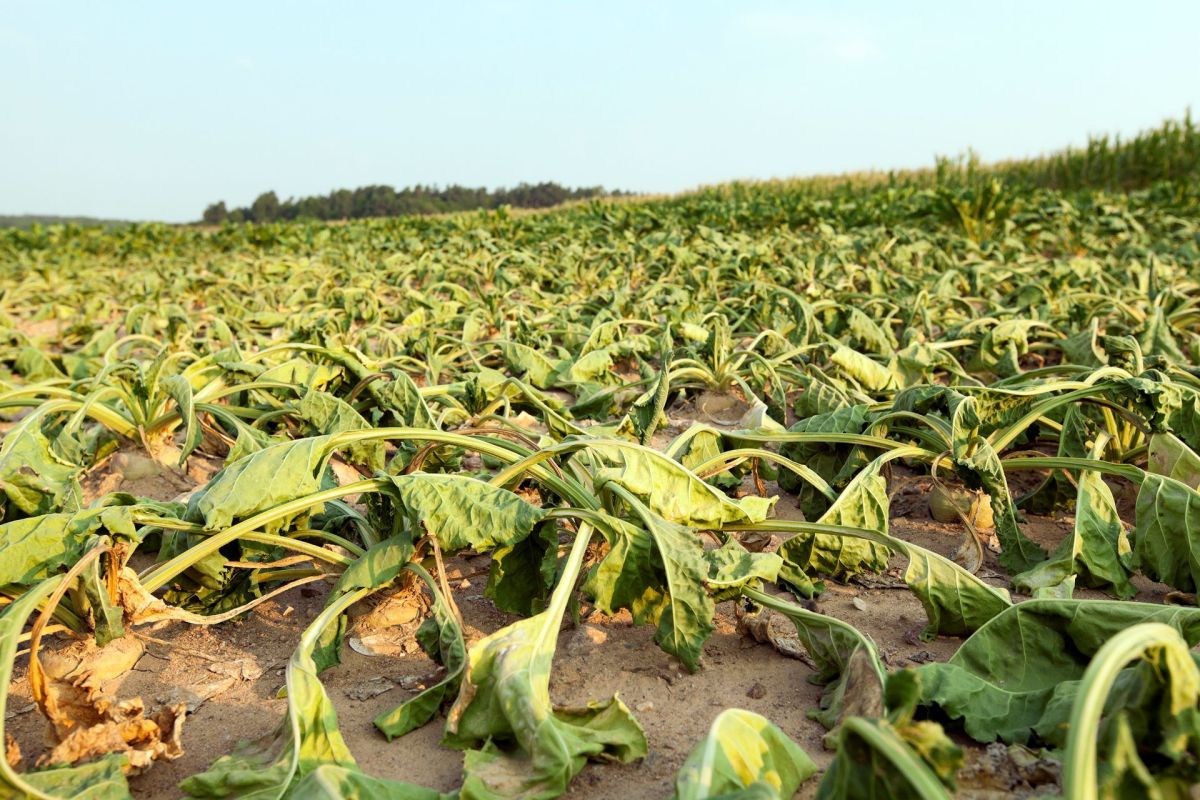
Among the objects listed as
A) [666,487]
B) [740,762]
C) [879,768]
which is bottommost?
[740,762]

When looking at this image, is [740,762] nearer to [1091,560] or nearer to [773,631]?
[773,631]

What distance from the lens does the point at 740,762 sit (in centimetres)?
113

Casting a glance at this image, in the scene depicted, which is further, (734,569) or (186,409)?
(186,409)

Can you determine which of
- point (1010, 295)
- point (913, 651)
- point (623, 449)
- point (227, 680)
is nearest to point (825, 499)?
point (913, 651)

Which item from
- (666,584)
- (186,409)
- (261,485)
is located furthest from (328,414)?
(666,584)

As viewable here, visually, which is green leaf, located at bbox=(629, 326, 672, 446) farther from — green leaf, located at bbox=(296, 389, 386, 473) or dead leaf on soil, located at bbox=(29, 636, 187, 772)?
dead leaf on soil, located at bbox=(29, 636, 187, 772)

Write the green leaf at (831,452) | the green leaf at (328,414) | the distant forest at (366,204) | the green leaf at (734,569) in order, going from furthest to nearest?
the distant forest at (366,204) < the green leaf at (328,414) < the green leaf at (831,452) < the green leaf at (734,569)

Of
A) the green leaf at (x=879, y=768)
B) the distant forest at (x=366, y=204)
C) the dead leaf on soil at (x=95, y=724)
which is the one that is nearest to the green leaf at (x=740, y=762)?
the green leaf at (x=879, y=768)

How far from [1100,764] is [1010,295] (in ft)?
15.2

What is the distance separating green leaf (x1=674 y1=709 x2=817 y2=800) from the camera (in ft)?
3.51

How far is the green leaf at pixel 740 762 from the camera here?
3.51 ft

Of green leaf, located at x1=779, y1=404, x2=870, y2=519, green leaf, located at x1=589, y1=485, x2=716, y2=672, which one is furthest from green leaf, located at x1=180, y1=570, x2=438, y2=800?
green leaf, located at x1=779, y1=404, x2=870, y2=519

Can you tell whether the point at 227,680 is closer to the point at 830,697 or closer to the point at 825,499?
the point at 830,697

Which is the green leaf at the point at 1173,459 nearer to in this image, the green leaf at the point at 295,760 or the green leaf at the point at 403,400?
the green leaf at the point at 295,760
